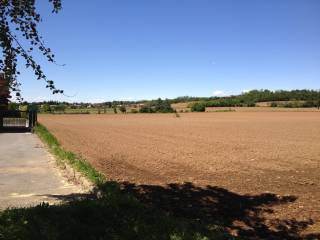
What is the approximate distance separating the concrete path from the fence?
14.7 meters

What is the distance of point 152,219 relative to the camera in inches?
249

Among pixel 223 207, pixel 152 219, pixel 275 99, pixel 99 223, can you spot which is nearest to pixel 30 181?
pixel 99 223

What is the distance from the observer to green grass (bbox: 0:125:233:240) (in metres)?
5.51

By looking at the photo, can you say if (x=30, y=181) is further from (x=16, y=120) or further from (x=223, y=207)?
(x=16, y=120)

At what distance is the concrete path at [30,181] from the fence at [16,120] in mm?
14669

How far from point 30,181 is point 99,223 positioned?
4.06 metres

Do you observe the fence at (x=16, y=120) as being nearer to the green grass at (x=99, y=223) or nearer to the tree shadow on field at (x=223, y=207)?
the tree shadow on field at (x=223, y=207)

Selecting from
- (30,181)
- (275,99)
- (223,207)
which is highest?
(275,99)

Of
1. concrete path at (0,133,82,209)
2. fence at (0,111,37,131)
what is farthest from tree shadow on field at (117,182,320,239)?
fence at (0,111,37,131)

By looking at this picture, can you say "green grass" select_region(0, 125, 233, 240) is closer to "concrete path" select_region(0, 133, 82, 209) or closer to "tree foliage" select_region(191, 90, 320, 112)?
"concrete path" select_region(0, 133, 82, 209)

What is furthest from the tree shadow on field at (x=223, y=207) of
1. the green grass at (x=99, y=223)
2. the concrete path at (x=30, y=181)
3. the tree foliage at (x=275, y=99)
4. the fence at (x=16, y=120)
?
the tree foliage at (x=275, y=99)

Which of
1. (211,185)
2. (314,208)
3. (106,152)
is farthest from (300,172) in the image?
(106,152)

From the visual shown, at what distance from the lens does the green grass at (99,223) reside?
5512 mm

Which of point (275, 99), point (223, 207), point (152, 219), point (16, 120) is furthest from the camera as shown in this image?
point (275, 99)
